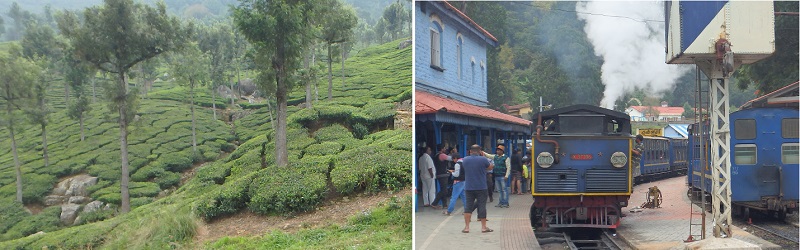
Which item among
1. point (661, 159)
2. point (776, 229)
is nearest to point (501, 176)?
point (776, 229)

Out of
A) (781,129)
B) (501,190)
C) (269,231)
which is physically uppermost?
(781,129)

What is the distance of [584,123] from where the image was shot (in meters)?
10.1

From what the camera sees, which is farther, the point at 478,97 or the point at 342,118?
the point at 342,118

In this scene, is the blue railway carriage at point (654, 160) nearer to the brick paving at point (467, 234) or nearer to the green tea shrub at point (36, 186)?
the brick paving at point (467, 234)

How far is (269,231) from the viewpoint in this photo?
12828mm

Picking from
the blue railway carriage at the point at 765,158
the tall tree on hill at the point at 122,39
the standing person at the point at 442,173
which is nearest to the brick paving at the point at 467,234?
the standing person at the point at 442,173

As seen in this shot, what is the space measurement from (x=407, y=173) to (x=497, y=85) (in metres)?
4.15

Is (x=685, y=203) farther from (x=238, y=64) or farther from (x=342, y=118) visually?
(x=238, y=64)

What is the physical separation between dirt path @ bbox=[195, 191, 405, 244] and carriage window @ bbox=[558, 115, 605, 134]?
3666mm

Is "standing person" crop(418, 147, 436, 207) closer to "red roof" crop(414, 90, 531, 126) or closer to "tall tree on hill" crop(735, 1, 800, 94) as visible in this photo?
"red roof" crop(414, 90, 531, 126)

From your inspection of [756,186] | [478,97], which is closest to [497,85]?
[478,97]

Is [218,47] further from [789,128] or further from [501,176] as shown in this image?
[789,128]

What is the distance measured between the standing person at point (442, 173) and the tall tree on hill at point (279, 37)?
27.0 feet

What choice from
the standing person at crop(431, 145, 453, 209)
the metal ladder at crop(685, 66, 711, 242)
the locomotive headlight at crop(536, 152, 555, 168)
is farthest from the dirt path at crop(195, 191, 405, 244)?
the metal ladder at crop(685, 66, 711, 242)
